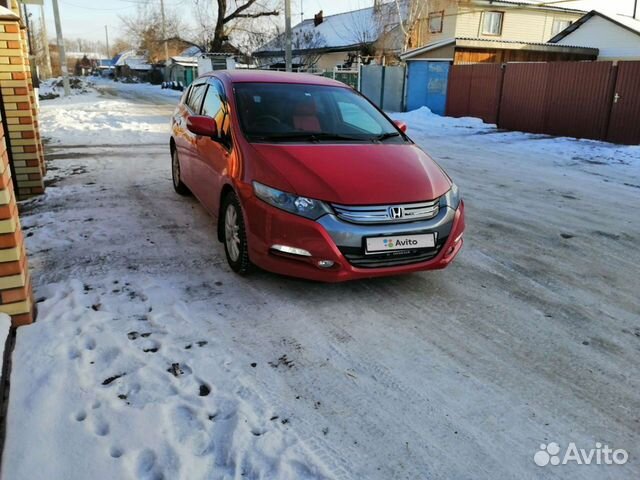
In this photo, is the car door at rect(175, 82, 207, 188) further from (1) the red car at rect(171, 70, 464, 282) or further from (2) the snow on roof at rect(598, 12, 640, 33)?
(2) the snow on roof at rect(598, 12, 640, 33)

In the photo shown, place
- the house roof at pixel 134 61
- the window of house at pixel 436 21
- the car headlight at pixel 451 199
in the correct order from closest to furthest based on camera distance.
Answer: the car headlight at pixel 451 199
the window of house at pixel 436 21
the house roof at pixel 134 61

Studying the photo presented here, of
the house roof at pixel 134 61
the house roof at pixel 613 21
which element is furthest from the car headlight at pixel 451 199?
the house roof at pixel 134 61

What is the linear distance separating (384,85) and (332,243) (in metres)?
20.9

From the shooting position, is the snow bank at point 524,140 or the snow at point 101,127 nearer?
the snow bank at point 524,140

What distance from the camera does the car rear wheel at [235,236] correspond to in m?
4.13

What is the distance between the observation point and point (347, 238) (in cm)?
365

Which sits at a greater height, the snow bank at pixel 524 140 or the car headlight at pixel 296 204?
the car headlight at pixel 296 204

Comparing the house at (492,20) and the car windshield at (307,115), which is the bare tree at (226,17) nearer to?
the house at (492,20)

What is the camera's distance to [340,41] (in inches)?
1580

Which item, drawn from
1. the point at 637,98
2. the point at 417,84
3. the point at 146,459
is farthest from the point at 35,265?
the point at 417,84

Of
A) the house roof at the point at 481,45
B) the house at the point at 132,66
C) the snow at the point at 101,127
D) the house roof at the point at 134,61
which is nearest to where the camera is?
the snow at the point at 101,127

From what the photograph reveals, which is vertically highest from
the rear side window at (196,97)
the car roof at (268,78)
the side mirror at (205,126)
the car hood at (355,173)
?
the car roof at (268,78)

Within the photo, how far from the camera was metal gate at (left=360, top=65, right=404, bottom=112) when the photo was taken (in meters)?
22.3

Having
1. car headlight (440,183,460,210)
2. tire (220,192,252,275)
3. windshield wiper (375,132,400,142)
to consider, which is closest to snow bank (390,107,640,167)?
windshield wiper (375,132,400,142)
